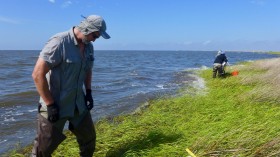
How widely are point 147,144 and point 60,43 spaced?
2.45 metres

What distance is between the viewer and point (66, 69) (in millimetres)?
3963

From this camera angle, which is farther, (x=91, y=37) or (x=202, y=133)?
(x=202, y=133)

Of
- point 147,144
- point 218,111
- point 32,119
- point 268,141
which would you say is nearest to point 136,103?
point 32,119

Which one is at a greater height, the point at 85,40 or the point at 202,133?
the point at 85,40

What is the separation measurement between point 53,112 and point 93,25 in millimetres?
1147

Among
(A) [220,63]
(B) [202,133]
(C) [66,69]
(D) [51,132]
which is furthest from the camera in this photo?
(A) [220,63]

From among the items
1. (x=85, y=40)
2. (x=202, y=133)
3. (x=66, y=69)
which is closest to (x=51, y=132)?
(x=66, y=69)

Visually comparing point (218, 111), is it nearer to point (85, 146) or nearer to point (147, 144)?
point (147, 144)

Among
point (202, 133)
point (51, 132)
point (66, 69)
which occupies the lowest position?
point (202, 133)

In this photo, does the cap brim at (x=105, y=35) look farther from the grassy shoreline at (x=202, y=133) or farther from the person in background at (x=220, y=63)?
the person in background at (x=220, y=63)

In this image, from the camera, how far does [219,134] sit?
498 centimetres

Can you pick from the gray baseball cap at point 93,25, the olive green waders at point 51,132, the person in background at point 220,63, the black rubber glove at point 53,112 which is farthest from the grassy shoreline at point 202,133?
the person in background at point 220,63

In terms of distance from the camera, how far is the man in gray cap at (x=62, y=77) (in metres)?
3.75

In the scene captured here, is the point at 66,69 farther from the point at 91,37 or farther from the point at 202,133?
the point at 202,133
